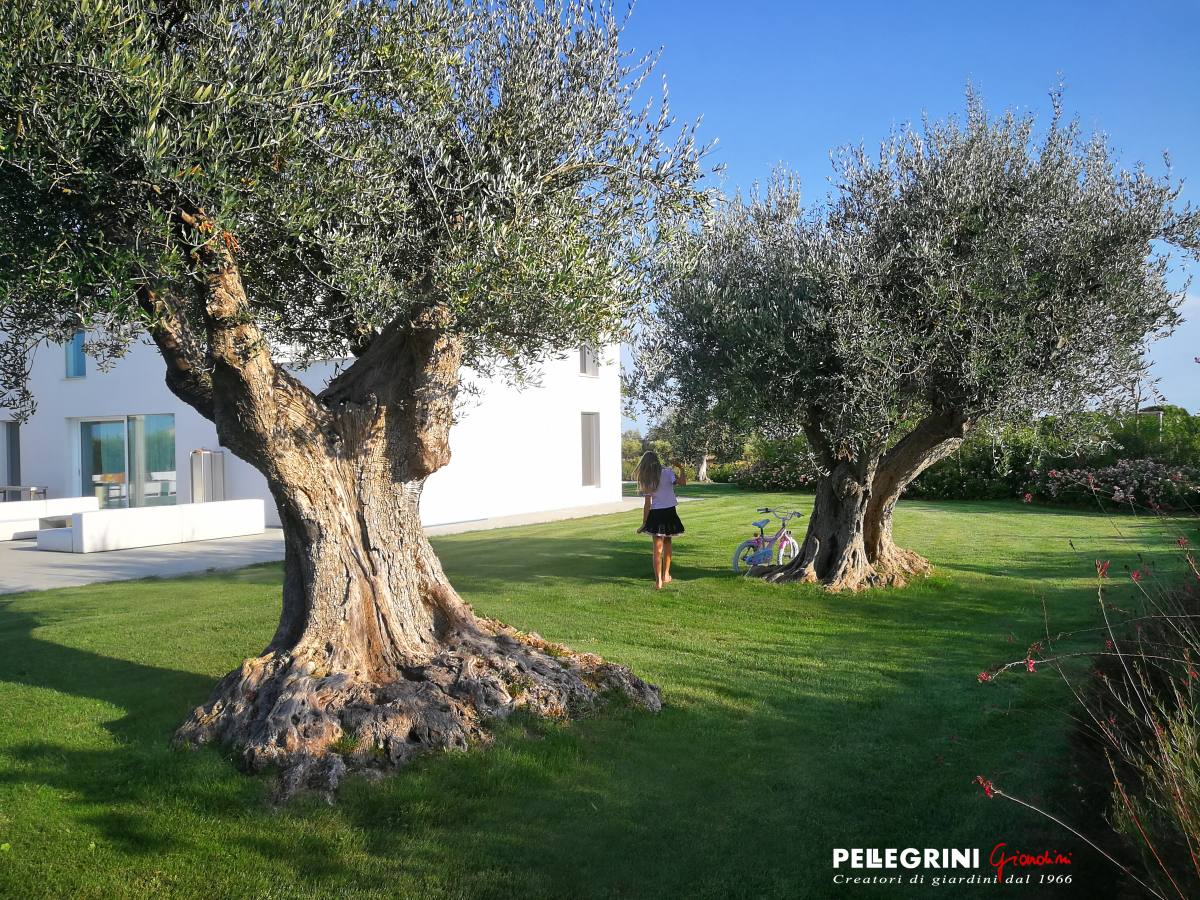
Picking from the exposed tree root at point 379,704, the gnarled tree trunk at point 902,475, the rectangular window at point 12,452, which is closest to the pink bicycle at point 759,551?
the gnarled tree trunk at point 902,475

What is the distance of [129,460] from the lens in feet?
67.5

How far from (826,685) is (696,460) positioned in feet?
13.1

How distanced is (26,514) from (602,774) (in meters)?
18.9

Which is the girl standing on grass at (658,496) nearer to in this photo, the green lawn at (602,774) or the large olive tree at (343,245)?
the green lawn at (602,774)

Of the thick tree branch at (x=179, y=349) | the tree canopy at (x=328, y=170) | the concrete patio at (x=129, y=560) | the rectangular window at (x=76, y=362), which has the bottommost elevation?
the concrete patio at (x=129, y=560)

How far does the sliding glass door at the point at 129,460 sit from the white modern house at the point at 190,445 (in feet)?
0.09

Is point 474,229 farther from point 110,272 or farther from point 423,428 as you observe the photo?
point 110,272

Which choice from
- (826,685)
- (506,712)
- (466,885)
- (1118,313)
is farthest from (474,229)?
(1118,313)

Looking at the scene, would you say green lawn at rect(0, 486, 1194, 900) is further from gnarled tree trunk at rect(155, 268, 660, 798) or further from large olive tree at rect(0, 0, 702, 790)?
large olive tree at rect(0, 0, 702, 790)

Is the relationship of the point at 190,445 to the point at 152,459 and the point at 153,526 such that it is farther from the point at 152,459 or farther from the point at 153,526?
the point at 153,526

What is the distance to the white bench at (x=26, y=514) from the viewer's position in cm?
1833

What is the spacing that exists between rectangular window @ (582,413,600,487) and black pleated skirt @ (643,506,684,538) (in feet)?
46.6

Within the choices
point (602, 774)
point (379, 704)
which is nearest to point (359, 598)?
point (379, 704)

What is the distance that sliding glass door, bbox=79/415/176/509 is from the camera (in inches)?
790
